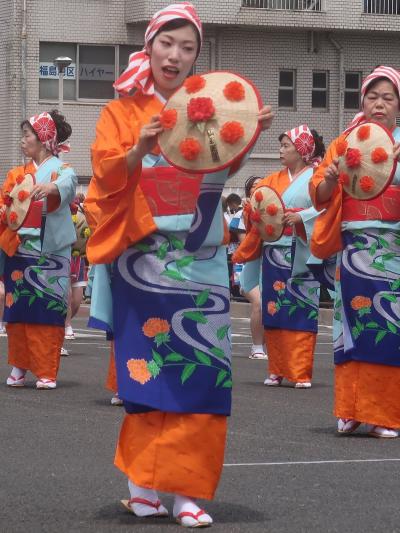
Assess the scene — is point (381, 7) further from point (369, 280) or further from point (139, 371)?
point (139, 371)

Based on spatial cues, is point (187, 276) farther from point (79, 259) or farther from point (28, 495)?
point (79, 259)

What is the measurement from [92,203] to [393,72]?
279cm

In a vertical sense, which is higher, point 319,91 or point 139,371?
point 319,91

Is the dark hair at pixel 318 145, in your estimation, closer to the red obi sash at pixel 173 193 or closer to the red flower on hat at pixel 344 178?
the red flower on hat at pixel 344 178

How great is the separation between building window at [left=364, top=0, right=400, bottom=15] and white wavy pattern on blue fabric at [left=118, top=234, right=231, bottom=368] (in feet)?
101

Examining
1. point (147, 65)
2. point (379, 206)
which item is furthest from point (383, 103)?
point (147, 65)

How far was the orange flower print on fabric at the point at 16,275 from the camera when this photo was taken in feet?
38.0

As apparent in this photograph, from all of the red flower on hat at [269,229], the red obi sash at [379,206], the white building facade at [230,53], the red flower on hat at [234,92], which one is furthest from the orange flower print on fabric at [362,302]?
the white building facade at [230,53]

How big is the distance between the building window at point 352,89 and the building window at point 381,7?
1444 millimetres

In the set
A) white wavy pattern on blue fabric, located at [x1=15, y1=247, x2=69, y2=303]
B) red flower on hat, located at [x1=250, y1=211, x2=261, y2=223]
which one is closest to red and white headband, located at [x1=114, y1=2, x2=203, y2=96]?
white wavy pattern on blue fabric, located at [x1=15, y1=247, x2=69, y2=303]

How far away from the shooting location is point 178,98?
5.79 metres

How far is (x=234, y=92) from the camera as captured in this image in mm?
5770

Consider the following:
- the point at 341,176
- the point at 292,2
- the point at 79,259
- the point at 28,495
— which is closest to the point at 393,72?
the point at 341,176

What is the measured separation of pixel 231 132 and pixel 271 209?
620 cm
